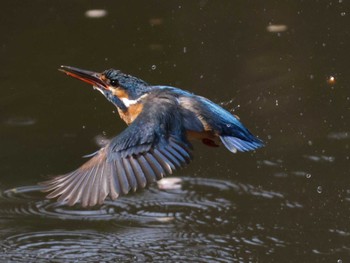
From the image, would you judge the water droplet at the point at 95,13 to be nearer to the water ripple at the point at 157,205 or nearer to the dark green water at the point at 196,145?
the dark green water at the point at 196,145

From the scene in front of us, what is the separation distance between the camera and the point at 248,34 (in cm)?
803

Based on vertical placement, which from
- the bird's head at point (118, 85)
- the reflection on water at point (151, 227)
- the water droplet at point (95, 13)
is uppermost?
the water droplet at point (95, 13)

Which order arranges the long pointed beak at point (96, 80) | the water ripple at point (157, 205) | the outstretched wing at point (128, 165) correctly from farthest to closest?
the water ripple at point (157, 205)
the long pointed beak at point (96, 80)
the outstretched wing at point (128, 165)

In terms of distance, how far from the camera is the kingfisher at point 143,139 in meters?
4.41

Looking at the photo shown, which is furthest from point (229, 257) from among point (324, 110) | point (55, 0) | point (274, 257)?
point (55, 0)

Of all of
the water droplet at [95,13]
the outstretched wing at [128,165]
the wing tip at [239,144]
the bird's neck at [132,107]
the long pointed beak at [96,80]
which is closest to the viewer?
the outstretched wing at [128,165]

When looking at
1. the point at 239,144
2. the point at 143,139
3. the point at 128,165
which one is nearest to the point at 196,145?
the point at 239,144

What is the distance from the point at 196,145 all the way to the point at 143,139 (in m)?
2.02

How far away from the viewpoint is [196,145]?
6609mm

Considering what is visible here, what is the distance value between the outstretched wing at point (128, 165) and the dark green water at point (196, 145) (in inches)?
27.3

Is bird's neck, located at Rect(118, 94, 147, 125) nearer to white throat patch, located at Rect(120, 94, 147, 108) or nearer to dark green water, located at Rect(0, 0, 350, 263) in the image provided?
white throat patch, located at Rect(120, 94, 147, 108)

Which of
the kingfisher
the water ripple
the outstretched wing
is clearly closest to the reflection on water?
the water ripple

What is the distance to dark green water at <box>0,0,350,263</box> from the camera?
17.2 ft

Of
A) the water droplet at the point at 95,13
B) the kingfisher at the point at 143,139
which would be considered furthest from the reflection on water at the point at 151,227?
the water droplet at the point at 95,13
